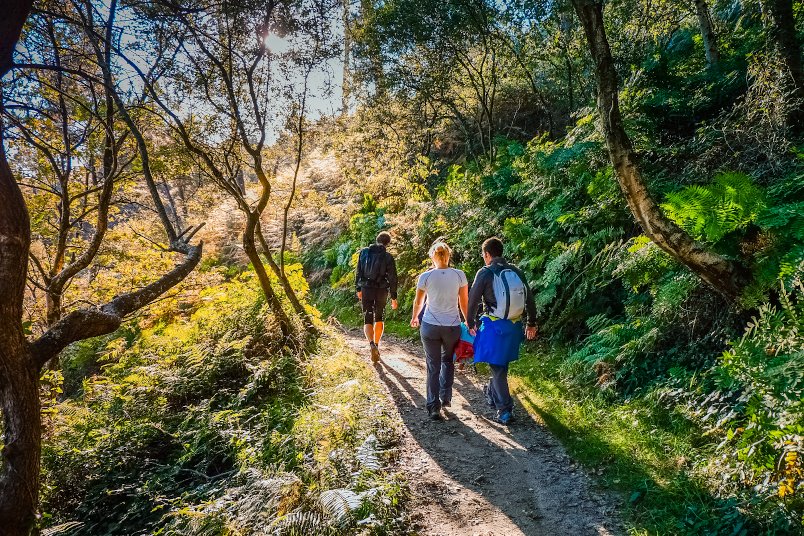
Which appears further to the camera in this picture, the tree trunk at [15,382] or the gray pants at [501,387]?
the gray pants at [501,387]

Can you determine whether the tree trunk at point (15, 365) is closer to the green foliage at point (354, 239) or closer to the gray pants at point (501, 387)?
the gray pants at point (501, 387)

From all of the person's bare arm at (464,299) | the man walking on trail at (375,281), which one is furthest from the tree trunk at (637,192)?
the man walking on trail at (375,281)

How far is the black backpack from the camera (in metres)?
7.93

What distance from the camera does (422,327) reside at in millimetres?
5625

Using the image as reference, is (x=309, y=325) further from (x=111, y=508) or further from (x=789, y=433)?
(x=789, y=433)

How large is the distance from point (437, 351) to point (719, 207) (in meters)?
3.59

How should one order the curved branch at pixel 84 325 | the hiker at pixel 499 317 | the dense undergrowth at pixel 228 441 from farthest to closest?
1. the hiker at pixel 499 317
2. the curved branch at pixel 84 325
3. the dense undergrowth at pixel 228 441

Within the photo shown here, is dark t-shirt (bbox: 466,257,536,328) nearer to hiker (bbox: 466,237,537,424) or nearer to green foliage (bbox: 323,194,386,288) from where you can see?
hiker (bbox: 466,237,537,424)

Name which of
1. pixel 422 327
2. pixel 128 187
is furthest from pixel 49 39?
pixel 422 327

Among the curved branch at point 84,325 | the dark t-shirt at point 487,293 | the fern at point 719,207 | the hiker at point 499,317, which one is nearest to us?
the curved branch at point 84,325

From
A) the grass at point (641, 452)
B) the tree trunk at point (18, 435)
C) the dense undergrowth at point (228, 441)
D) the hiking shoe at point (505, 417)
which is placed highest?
the tree trunk at point (18, 435)

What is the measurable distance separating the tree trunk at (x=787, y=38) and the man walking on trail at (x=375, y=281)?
6.10 m

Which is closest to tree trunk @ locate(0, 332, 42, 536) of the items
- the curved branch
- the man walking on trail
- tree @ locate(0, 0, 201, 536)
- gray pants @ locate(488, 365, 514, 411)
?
tree @ locate(0, 0, 201, 536)

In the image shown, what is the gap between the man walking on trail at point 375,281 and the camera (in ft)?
26.0
